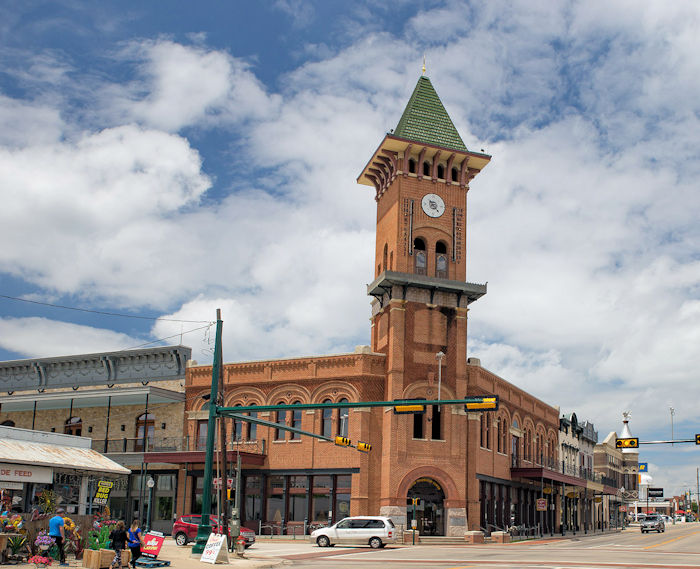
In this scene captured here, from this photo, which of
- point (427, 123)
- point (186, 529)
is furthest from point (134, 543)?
point (427, 123)

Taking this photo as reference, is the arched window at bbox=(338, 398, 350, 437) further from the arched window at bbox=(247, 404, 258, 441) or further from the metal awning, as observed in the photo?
the metal awning

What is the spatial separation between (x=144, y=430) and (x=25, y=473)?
24.7m

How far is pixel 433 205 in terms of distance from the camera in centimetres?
5453

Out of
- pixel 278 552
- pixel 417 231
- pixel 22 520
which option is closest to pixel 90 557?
pixel 22 520

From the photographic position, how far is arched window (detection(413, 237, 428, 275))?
53172mm

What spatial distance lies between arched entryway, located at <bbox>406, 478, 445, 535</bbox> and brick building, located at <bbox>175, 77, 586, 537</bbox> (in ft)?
0.20

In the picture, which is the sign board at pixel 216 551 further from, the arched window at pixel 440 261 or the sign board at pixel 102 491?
the arched window at pixel 440 261

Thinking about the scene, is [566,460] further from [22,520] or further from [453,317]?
[22,520]

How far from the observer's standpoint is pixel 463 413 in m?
49.9

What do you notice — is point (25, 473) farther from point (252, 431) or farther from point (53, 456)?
point (252, 431)

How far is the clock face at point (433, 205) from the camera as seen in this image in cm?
5428

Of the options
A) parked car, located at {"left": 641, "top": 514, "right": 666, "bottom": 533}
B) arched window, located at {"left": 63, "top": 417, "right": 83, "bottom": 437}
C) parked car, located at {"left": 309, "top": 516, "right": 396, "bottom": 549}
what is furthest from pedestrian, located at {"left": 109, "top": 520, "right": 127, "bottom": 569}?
parked car, located at {"left": 641, "top": 514, "right": 666, "bottom": 533}

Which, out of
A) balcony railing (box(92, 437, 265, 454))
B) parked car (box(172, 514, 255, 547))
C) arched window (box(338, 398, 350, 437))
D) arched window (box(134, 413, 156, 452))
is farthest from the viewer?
arched window (box(134, 413, 156, 452))

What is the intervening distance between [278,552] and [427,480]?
1555 centimetres
